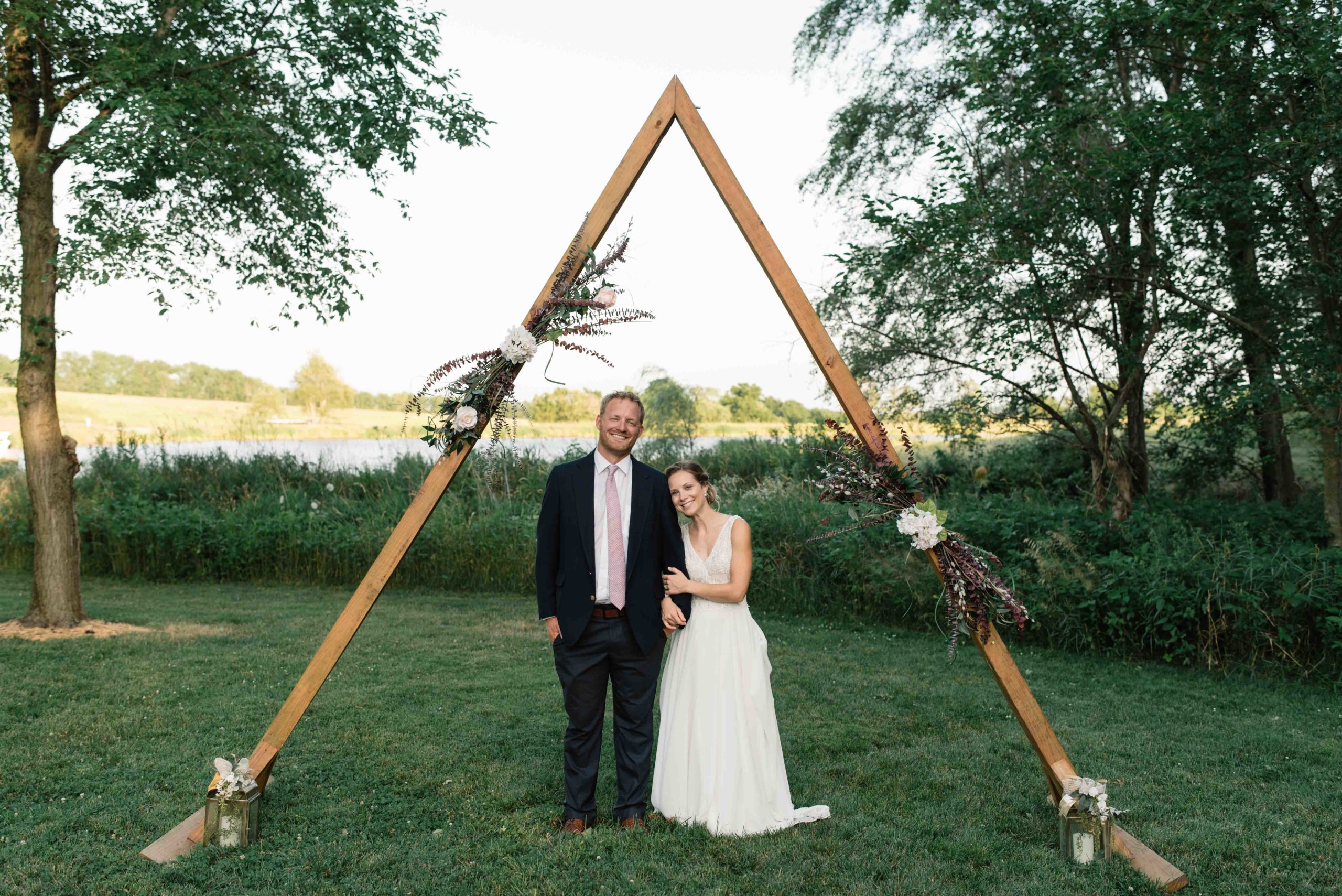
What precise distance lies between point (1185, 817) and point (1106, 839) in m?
0.81

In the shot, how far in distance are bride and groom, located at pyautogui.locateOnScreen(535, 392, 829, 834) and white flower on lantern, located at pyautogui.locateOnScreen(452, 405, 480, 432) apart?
16.7 inches

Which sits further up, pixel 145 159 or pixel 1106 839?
pixel 145 159

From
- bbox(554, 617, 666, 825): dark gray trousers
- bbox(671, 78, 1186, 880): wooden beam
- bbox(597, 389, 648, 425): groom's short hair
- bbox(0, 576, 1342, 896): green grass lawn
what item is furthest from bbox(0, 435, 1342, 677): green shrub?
bbox(597, 389, 648, 425): groom's short hair

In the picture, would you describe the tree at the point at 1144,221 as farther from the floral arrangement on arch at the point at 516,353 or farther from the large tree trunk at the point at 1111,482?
the floral arrangement on arch at the point at 516,353

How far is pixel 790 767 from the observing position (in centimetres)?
495

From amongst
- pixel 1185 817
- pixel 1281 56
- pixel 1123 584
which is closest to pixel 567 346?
pixel 1185 817

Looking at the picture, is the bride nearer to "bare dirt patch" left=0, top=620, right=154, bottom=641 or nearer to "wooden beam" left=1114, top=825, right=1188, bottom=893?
"wooden beam" left=1114, top=825, right=1188, bottom=893

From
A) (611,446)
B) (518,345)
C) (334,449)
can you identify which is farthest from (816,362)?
(334,449)

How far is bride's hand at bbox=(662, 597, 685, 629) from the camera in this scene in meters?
4.15

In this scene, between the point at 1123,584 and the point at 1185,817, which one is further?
the point at 1123,584

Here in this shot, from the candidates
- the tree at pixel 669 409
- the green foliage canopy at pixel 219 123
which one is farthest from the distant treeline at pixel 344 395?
the green foliage canopy at pixel 219 123

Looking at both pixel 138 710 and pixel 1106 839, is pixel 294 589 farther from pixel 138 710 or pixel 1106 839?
pixel 1106 839

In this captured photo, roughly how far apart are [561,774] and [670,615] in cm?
129

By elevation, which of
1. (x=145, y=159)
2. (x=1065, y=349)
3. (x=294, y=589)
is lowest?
(x=294, y=589)
